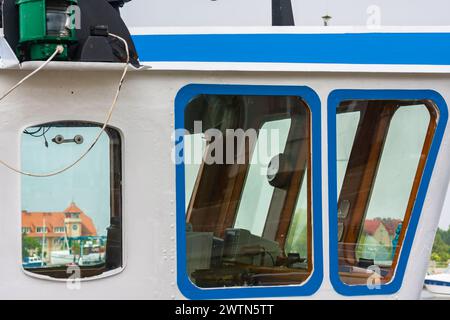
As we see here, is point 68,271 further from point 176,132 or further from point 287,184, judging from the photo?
point 287,184

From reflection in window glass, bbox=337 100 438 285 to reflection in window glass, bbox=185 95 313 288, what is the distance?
0.28m

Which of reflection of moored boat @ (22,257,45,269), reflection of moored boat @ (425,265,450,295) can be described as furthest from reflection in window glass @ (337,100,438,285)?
reflection of moored boat @ (22,257,45,269)

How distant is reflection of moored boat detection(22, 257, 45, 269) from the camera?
5180 millimetres

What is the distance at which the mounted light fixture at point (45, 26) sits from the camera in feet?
16.2

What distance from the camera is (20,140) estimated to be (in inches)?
205

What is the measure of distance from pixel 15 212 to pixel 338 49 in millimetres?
1863

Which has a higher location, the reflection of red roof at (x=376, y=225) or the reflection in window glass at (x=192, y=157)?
the reflection in window glass at (x=192, y=157)

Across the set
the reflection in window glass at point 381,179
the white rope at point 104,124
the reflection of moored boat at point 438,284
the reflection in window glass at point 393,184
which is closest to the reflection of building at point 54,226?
the white rope at point 104,124

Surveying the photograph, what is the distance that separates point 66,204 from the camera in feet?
17.1

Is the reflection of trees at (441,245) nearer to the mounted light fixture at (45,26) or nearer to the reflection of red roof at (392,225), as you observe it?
the reflection of red roof at (392,225)

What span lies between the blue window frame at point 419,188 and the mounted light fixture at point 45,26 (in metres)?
1.43

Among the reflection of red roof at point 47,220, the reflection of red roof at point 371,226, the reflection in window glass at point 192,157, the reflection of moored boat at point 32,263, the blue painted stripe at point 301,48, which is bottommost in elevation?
the reflection of moored boat at point 32,263

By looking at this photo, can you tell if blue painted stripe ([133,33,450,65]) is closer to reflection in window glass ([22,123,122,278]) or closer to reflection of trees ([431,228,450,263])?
reflection in window glass ([22,123,122,278])
